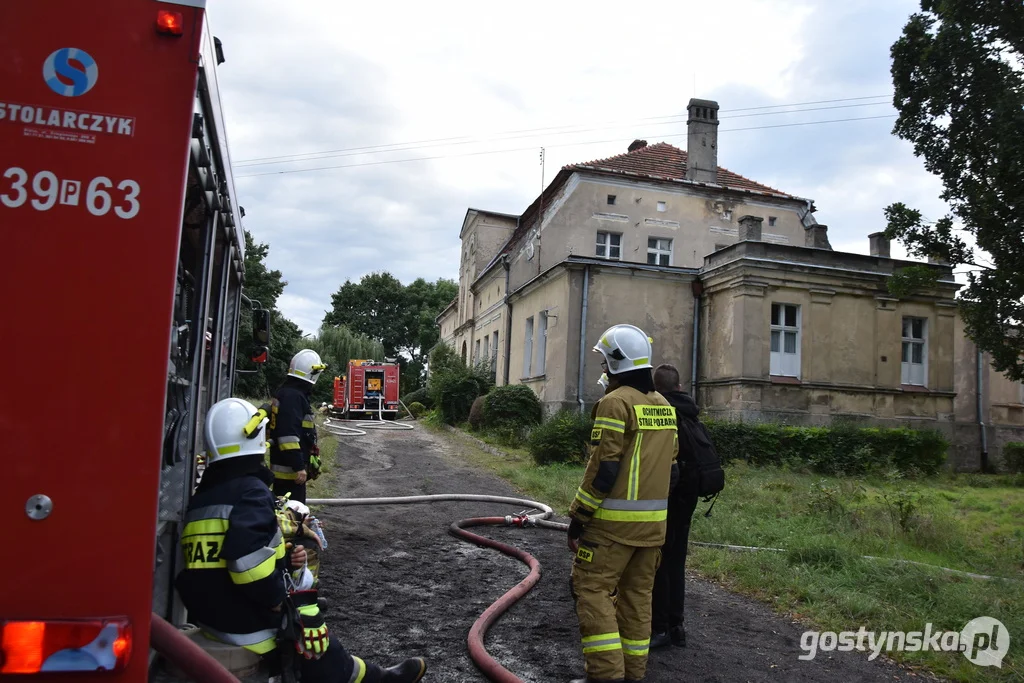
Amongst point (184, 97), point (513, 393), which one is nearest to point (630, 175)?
point (513, 393)

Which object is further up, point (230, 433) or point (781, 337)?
point (781, 337)

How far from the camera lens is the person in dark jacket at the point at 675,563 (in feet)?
16.3

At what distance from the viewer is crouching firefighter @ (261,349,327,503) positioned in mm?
6246

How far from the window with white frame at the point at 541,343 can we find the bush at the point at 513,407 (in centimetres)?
160

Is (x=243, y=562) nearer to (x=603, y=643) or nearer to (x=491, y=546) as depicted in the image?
(x=603, y=643)

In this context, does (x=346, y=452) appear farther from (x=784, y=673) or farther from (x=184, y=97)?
(x=184, y=97)

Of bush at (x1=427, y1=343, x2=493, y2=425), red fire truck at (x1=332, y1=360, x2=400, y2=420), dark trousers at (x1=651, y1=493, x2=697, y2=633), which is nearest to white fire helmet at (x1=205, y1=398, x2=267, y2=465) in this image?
dark trousers at (x1=651, y1=493, x2=697, y2=633)

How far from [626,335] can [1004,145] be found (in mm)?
6602

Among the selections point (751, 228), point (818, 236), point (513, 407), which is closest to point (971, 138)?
point (751, 228)

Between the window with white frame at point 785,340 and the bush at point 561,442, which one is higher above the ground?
the window with white frame at point 785,340

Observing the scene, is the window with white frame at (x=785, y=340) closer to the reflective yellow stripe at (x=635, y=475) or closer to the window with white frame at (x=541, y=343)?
the window with white frame at (x=541, y=343)

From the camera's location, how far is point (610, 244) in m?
26.9

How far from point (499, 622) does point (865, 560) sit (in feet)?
12.2

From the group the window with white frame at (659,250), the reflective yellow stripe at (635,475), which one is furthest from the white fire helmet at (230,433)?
the window with white frame at (659,250)
